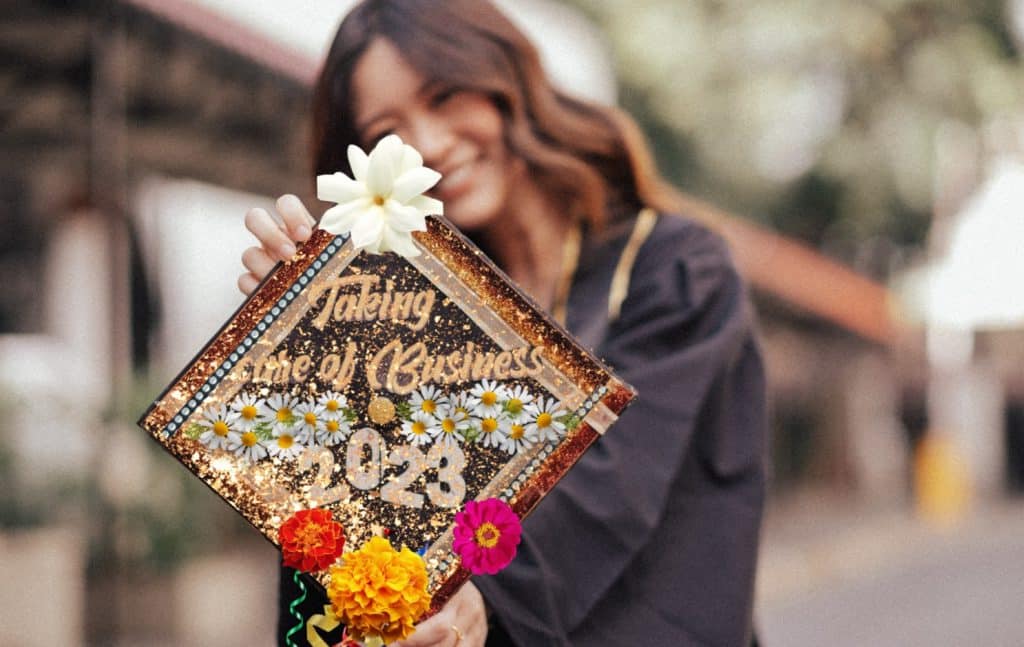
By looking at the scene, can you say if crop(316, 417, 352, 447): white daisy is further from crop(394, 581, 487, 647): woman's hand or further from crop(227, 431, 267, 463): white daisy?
crop(394, 581, 487, 647): woman's hand

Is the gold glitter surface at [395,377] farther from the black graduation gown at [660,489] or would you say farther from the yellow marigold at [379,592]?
the black graduation gown at [660,489]

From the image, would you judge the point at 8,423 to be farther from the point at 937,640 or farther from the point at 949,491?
the point at 949,491

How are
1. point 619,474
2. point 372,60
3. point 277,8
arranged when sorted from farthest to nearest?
1. point 277,8
2. point 372,60
3. point 619,474

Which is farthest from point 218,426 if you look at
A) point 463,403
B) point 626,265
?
point 626,265

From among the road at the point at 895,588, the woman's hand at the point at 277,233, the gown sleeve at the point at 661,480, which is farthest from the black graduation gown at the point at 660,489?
the road at the point at 895,588

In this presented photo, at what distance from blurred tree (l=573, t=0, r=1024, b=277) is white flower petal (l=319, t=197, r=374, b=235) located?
15.0 meters

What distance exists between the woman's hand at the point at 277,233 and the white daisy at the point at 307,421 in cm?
17

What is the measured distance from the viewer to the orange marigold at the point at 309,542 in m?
1.59

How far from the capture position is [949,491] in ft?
61.9

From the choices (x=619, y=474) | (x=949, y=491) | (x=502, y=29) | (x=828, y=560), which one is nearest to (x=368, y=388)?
(x=619, y=474)

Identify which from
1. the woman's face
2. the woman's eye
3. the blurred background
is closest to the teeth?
the woman's face

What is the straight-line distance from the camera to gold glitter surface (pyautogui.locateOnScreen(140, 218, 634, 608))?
65.1 inches

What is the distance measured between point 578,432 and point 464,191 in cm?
62

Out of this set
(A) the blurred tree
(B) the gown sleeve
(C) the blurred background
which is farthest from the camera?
(A) the blurred tree
